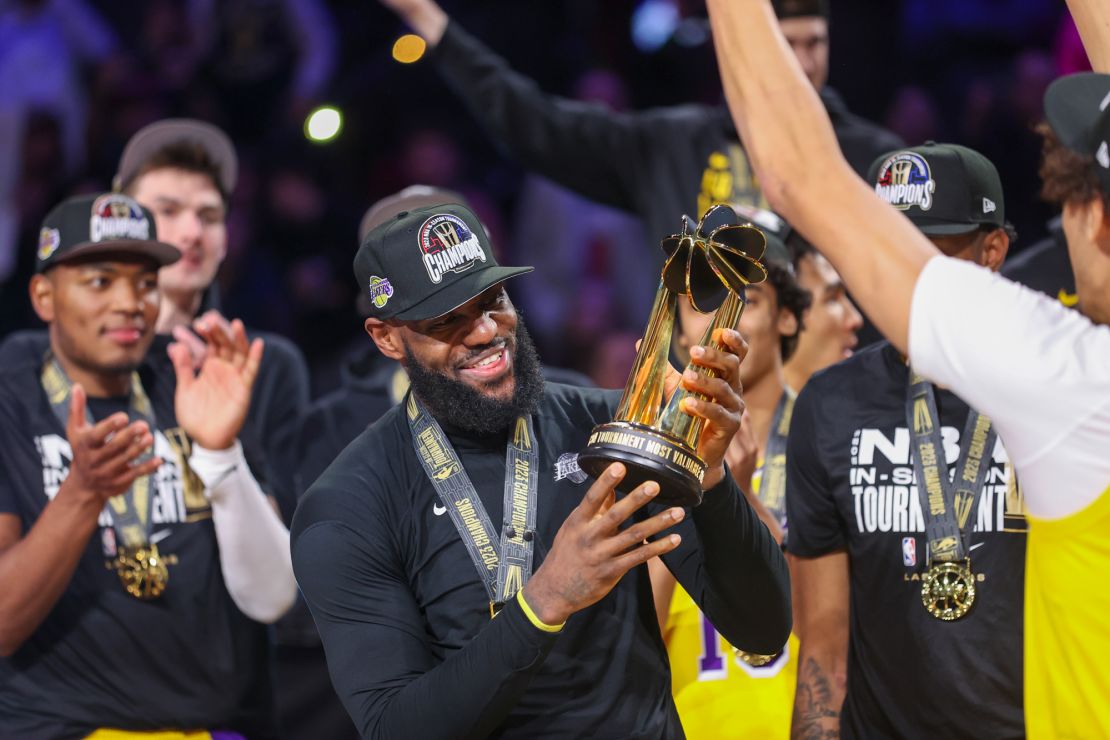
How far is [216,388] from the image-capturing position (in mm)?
4121

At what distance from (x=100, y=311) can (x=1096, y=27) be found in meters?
2.92

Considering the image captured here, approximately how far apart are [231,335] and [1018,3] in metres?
5.36

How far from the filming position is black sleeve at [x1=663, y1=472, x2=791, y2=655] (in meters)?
2.72

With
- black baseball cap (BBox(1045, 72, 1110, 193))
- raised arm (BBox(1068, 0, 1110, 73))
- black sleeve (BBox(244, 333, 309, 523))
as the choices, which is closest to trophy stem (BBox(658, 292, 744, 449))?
black baseball cap (BBox(1045, 72, 1110, 193))

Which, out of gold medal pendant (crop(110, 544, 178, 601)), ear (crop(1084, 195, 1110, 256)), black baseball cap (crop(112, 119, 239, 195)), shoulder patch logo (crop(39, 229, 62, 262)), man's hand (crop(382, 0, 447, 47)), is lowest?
gold medal pendant (crop(110, 544, 178, 601))

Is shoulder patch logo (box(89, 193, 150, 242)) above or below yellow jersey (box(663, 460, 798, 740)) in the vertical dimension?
above

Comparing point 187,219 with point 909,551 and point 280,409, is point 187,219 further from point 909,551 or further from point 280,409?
point 909,551

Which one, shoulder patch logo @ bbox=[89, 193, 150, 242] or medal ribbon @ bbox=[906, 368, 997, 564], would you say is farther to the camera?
shoulder patch logo @ bbox=[89, 193, 150, 242]

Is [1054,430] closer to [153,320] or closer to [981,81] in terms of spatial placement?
→ [153,320]

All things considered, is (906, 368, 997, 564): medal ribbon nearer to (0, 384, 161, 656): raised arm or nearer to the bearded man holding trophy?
the bearded man holding trophy

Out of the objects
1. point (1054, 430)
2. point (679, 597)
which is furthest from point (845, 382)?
point (1054, 430)

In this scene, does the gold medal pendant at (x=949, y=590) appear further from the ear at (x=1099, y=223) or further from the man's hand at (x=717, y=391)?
the ear at (x=1099, y=223)

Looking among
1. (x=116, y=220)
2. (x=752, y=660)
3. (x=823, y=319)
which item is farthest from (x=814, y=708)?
(x=116, y=220)

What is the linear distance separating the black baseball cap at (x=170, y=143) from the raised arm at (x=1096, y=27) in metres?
3.49
